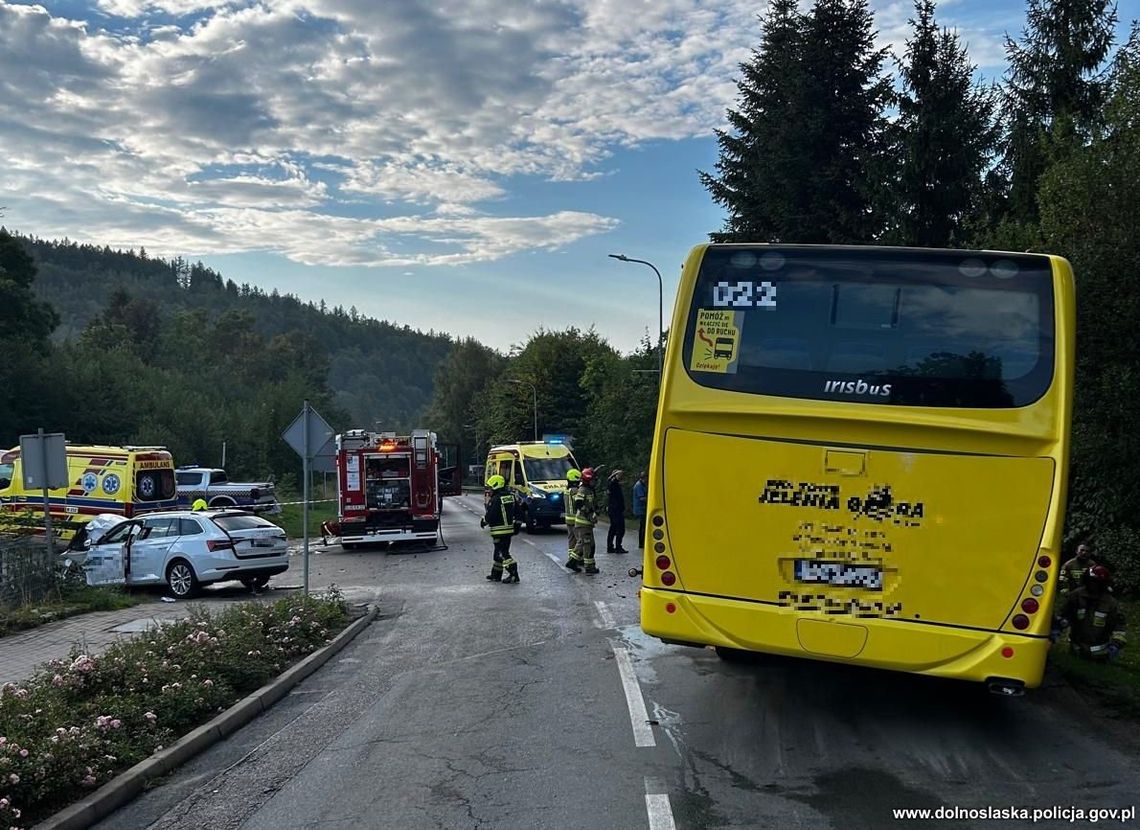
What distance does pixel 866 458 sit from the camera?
7.14m

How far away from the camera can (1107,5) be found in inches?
963

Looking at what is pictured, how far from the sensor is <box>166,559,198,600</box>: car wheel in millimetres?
17438

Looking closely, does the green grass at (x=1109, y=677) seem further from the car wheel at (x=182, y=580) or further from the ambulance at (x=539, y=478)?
the ambulance at (x=539, y=478)

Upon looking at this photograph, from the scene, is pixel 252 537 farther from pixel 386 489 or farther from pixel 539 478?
pixel 539 478

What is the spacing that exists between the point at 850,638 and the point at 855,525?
785 millimetres

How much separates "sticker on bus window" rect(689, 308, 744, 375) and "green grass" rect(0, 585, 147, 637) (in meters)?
10.1

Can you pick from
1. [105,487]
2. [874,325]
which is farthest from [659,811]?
[105,487]

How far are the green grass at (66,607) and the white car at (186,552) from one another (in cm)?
54

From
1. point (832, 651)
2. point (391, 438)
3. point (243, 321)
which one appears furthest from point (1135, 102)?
point (243, 321)

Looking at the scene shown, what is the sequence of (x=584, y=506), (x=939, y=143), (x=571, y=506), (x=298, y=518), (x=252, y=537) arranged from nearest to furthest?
(x=252, y=537) < (x=584, y=506) < (x=571, y=506) < (x=939, y=143) < (x=298, y=518)

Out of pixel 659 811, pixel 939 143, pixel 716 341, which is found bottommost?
pixel 659 811

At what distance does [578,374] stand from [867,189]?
1648 inches

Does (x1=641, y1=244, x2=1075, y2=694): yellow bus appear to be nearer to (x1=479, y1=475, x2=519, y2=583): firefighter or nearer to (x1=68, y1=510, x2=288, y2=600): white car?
(x1=479, y1=475, x2=519, y2=583): firefighter

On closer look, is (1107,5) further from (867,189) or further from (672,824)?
(672,824)
